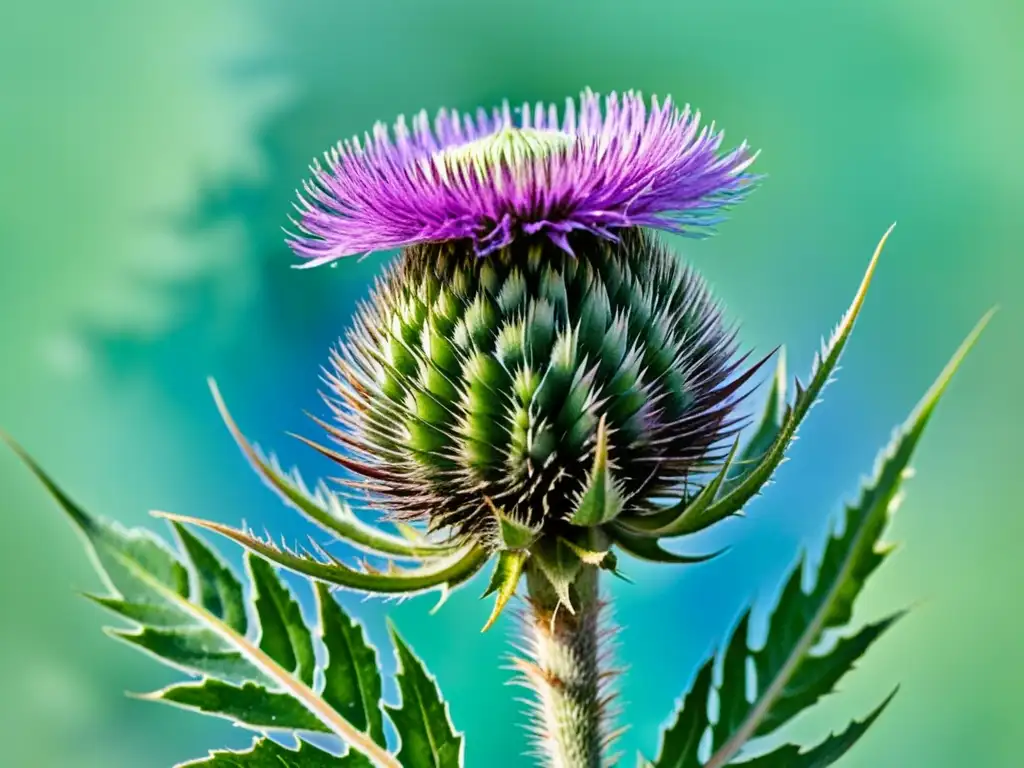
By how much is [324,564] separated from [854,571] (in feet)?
3.96

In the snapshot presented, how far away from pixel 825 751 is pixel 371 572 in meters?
1.18

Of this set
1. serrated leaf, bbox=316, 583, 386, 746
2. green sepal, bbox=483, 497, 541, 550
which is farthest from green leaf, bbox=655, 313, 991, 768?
serrated leaf, bbox=316, 583, 386, 746

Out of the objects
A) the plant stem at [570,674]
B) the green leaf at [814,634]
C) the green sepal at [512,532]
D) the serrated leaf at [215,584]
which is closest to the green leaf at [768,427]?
the green leaf at [814,634]

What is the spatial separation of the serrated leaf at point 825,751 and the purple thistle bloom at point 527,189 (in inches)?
49.9

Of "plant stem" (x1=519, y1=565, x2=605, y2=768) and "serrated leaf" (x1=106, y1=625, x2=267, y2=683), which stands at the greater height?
"serrated leaf" (x1=106, y1=625, x2=267, y2=683)

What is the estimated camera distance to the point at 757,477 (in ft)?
7.37

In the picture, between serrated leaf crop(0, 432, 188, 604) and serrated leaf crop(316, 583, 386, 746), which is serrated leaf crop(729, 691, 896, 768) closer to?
serrated leaf crop(316, 583, 386, 746)

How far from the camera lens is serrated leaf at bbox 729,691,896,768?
238 centimetres

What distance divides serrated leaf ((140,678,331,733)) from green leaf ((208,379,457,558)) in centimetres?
48

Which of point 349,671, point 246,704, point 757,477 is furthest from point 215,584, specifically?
Result: point 757,477

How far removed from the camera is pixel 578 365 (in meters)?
2.41

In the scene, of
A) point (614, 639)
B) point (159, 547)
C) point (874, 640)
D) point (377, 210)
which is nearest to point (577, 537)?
point (614, 639)

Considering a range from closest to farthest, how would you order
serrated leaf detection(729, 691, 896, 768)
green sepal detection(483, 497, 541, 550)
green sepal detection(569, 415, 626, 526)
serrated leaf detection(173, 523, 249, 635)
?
green sepal detection(569, 415, 626, 526), green sepal detection(483, 497, 541, 550), serrated leaf detection(729, 691, 896, 768), serrated leaf detection(173, 523, 249, 635)

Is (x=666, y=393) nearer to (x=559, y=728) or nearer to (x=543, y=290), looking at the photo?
(x=543, y=290)
